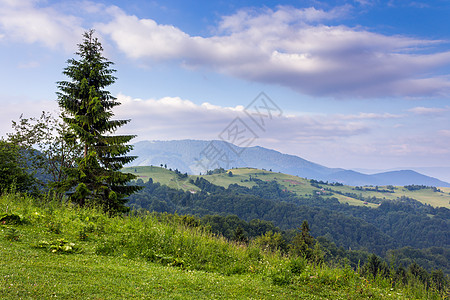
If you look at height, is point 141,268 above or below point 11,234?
below

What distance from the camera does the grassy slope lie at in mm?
6160

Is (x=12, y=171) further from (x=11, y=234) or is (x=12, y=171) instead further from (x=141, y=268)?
(x=141, y=268)

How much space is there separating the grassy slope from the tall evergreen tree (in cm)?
761

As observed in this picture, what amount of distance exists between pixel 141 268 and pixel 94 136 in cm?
1599

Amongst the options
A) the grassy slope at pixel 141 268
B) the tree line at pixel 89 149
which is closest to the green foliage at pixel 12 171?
the tree line at pixel 89 149

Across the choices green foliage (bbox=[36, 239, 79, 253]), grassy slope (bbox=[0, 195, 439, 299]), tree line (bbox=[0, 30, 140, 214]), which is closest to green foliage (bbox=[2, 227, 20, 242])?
grassy slope (bbox=[0, 195, 439, 299])

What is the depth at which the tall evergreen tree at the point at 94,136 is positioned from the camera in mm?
20344

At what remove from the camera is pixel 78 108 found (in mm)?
21875

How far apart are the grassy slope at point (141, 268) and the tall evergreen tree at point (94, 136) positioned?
25.0ft

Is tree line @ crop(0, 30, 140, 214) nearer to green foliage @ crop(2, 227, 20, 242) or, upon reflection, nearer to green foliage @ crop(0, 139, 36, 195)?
green foliage @ crop(0, 139, 36, 195)

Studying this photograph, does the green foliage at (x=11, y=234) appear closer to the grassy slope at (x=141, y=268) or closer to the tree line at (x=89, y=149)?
the grassy slope at (x=141, y=268)

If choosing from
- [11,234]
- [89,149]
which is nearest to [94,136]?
[89,149]

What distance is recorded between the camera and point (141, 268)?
26.6 feet

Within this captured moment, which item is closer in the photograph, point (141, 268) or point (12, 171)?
point (141, 268)
